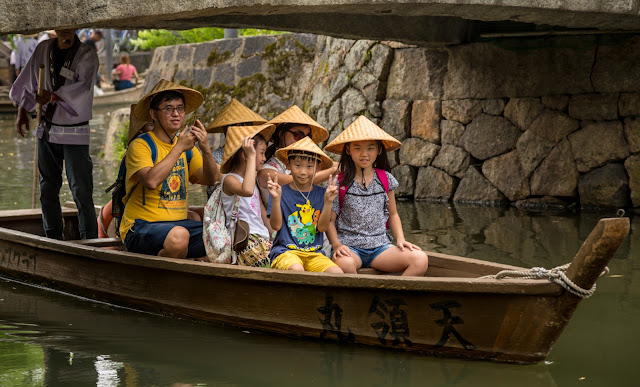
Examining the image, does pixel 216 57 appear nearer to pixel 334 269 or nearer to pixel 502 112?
pixel 502 112

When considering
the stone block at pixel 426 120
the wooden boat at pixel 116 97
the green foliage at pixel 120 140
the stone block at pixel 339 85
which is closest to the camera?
the stone block at pixel 426 120

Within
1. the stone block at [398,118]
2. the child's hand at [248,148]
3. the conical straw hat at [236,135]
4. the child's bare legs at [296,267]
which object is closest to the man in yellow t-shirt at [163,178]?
the conical straw hat at [236,135]

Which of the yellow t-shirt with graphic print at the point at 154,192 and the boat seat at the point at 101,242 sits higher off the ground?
the yellow t-shirt with graphic print at the point at 154,192

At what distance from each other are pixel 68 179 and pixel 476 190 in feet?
16.9

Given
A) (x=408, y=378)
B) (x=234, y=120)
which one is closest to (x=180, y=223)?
(x=234, y=120)

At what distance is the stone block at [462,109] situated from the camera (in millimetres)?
9875

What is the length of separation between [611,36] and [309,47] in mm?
5108

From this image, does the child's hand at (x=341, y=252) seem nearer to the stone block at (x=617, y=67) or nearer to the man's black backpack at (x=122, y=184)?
the man's black backpack at (x=122, y=184)

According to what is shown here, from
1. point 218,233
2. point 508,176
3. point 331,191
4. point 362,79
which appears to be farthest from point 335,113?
point 331,191

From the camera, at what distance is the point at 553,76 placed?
9.28 m

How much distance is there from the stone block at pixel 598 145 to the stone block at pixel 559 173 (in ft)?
0.26

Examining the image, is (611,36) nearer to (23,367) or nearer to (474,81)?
(474,81)

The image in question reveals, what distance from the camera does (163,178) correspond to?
533 cm

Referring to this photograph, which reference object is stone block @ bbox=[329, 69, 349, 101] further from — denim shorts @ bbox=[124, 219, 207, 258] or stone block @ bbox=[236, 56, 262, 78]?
denim shorts @ bbox=[124, 219, 207, 258]
